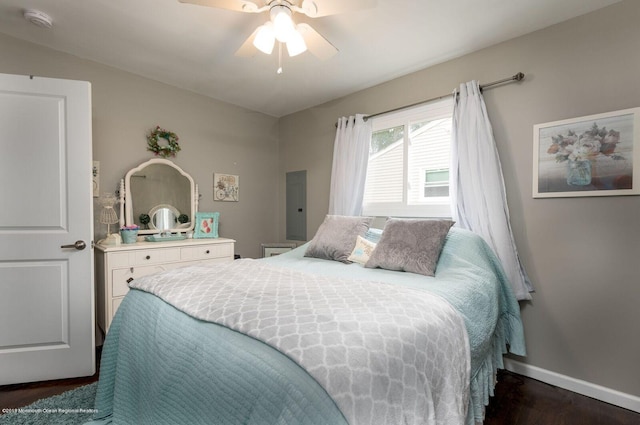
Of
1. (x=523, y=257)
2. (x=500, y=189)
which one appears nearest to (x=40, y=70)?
(x=500, y=189)

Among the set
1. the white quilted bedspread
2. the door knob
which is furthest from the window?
the door knob

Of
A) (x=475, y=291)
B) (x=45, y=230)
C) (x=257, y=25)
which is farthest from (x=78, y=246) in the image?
(x=475, y=291)

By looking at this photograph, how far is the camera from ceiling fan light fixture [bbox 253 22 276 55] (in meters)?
1.73

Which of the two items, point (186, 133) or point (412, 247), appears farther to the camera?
point (186, 133)

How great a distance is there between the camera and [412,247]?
199 centimetres

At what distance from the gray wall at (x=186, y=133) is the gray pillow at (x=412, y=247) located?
2.10m

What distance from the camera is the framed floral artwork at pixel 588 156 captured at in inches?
70.9

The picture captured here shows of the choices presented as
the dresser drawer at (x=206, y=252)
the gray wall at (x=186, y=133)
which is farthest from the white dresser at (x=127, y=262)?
the gray wall at (x=186, y=133)

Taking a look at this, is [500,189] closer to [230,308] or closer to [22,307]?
[230,308]

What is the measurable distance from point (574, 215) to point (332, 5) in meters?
1.94

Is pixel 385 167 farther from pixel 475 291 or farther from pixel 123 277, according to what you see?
pixel 123 277

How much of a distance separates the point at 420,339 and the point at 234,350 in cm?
62

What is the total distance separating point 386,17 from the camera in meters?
2.02

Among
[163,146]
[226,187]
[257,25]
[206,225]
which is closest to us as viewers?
[257,25]
